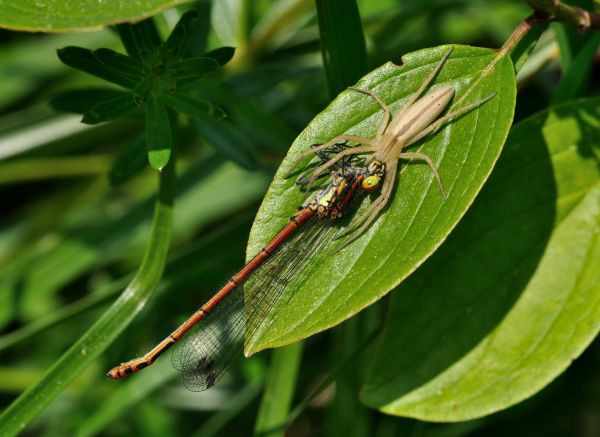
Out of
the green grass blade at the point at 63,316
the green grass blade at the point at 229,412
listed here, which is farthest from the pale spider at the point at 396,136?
the green grass blade at the point at 229,412

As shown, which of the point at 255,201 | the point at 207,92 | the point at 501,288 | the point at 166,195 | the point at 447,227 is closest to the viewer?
the point at 447,227

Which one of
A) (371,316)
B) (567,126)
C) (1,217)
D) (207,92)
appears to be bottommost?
(371,316)

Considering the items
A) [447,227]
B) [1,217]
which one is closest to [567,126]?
[447,227]

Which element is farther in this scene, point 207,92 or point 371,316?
point 371,316

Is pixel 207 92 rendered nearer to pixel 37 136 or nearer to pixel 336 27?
pixel 336 27

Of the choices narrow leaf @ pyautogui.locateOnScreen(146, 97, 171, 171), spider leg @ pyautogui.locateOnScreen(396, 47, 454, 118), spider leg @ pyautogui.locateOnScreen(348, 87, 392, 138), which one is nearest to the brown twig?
spider leg @ pyautogui.locateOnScreen(396, 47, 454, 118)

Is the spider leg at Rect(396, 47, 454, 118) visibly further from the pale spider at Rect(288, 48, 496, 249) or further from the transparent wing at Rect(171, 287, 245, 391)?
the transparent wing at Rect(171, 287, 245, 391)

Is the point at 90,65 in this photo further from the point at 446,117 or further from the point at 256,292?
the point at 446,117

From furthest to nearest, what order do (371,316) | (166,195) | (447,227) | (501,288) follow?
(371,316) < (166,195) < (501,288) < (447,227)
